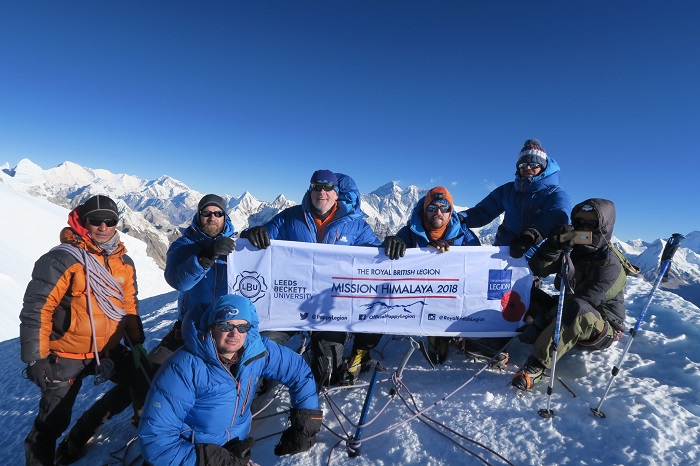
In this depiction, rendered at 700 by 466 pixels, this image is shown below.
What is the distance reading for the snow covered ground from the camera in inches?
174

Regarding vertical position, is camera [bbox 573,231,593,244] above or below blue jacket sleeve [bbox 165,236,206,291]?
above

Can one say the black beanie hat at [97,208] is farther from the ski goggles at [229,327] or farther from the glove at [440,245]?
the glove at [440,245]

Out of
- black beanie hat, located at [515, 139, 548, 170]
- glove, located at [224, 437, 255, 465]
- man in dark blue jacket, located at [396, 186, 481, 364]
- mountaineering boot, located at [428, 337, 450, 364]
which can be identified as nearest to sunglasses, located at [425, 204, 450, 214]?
man in dark blue jacket, located at [396, 186, 481, 364]

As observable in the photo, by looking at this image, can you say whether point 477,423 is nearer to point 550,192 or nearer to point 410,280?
point 410,280

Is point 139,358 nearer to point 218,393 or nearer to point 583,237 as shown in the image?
point 218,393

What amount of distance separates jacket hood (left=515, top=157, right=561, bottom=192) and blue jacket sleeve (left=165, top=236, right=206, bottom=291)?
6.80 meters

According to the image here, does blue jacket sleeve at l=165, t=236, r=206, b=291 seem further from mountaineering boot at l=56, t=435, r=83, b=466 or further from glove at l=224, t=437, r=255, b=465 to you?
mountaineering boot at l=56, t=435, r=83, b=466

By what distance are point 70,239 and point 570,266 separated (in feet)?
25.8

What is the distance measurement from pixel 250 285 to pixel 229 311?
2.24 metres

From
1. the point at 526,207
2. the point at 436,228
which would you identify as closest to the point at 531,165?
the point at 526,207

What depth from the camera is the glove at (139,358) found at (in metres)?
5.83

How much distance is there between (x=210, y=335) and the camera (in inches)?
165

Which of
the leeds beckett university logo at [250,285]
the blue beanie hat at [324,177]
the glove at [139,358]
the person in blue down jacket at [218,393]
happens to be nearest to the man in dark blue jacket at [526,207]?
the blue beanie hat at [324,177]

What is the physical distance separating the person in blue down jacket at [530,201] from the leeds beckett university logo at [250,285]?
4.74 metres
